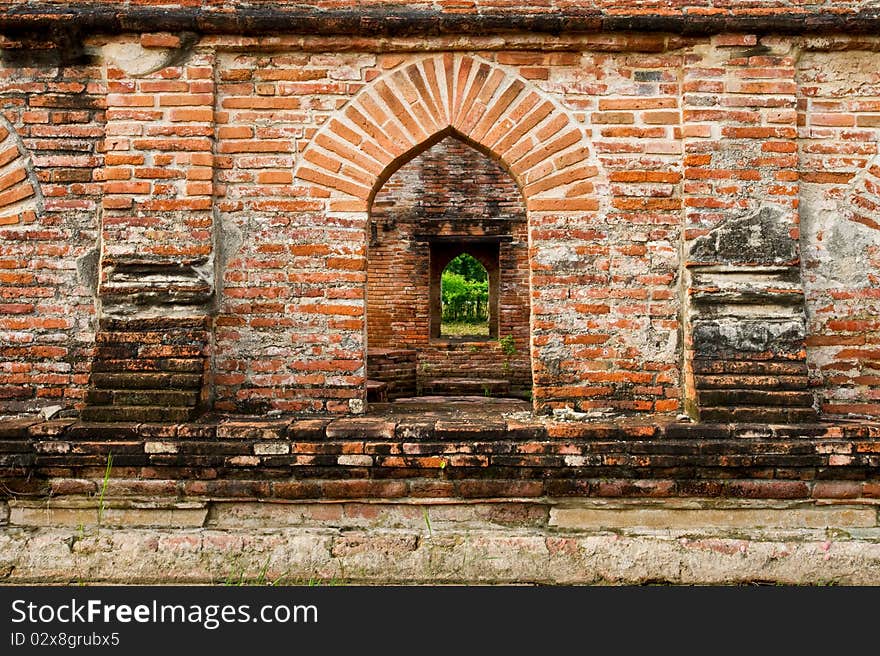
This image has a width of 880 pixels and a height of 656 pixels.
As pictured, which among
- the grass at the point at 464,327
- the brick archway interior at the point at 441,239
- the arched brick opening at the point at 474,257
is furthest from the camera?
the grass at the point at 464,327

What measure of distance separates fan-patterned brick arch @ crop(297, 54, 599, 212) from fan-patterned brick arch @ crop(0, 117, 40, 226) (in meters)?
1.64

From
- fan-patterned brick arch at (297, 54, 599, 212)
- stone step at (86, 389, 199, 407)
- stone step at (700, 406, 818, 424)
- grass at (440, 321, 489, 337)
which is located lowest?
stone step at (700, 406, 818, 424)

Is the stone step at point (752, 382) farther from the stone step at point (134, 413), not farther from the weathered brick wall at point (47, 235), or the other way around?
the weathered brick wall at point (47, 235)

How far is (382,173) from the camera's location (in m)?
3.92

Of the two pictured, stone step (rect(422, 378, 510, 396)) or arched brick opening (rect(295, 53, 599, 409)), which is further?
stone step (rect(422, 378, 510, 396))

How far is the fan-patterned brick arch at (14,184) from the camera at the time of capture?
387 centimetres

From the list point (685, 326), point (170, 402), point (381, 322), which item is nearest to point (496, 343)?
point (381, 322)

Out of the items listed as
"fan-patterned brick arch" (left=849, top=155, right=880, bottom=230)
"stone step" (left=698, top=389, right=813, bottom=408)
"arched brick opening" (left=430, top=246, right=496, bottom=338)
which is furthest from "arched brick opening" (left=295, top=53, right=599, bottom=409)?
"arched brick opening" (left=430, top=246, right=496, bottom=338)

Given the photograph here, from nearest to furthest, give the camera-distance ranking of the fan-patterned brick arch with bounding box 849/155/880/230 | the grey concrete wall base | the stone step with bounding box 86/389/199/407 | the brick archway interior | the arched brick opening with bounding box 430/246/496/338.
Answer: the grey concrete wall base < the stone step with bounding box 86/389/199/407 < the fan-patterned brick arch with bounding box 849/155/880/230 < the brick archway interior < the arched brick opening with bounding box 430/246/496/338

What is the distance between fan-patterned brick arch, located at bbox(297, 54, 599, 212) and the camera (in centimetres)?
388

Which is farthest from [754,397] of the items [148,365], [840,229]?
[148,365]

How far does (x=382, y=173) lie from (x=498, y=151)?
0.72 meters

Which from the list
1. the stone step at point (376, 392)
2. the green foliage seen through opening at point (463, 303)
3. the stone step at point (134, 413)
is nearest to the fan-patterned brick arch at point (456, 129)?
the stone step at point (134, 413)

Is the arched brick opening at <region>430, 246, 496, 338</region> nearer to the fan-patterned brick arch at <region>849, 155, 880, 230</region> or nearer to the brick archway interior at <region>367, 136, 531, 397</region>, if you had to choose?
the brick archway interior at <region>367, 136, 531, 397</region>
